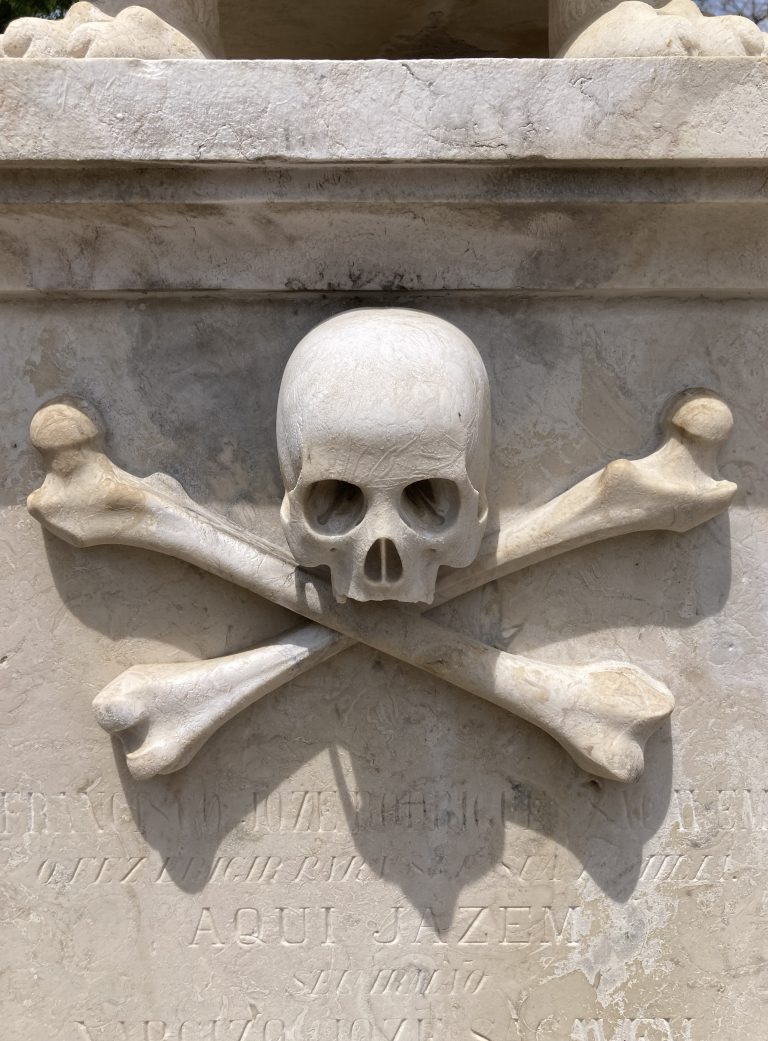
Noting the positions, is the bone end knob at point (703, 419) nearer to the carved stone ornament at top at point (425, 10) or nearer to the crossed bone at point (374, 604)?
the crossed bone at point (374, 604)

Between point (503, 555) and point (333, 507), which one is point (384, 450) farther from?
point (503, 555)

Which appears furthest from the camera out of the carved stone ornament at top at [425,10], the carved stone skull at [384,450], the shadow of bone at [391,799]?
the shadow of bone at [391,799]

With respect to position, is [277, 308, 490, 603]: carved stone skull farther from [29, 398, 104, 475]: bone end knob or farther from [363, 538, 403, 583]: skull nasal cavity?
[29, 398, 104, 475]: bone end knob

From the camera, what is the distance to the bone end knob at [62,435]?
1.68m

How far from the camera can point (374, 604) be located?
1703mm

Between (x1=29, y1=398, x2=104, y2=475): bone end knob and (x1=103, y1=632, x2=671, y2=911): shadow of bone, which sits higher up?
(x1=29, y1=398, x2=104, y2=475): bone end knob

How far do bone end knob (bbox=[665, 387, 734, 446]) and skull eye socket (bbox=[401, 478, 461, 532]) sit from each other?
414 mm

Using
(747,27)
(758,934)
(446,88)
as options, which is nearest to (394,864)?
(758,934)

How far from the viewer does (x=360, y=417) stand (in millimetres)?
1435

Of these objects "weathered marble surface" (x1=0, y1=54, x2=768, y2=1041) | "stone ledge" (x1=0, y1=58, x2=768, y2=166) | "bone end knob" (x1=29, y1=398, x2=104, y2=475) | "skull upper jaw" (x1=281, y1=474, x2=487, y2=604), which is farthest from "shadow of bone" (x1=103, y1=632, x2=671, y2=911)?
"stone ledge" (x1=0, y1=58, x2=768, y2=166)

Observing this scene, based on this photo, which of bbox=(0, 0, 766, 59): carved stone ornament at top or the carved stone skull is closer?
the carved stone skull

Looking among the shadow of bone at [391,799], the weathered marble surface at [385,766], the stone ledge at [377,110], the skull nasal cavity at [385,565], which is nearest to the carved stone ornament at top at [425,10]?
the stone ledge at [377,110]

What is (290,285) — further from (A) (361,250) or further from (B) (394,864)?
(B) (394,864)

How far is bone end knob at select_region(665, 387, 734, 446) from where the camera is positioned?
169cm
